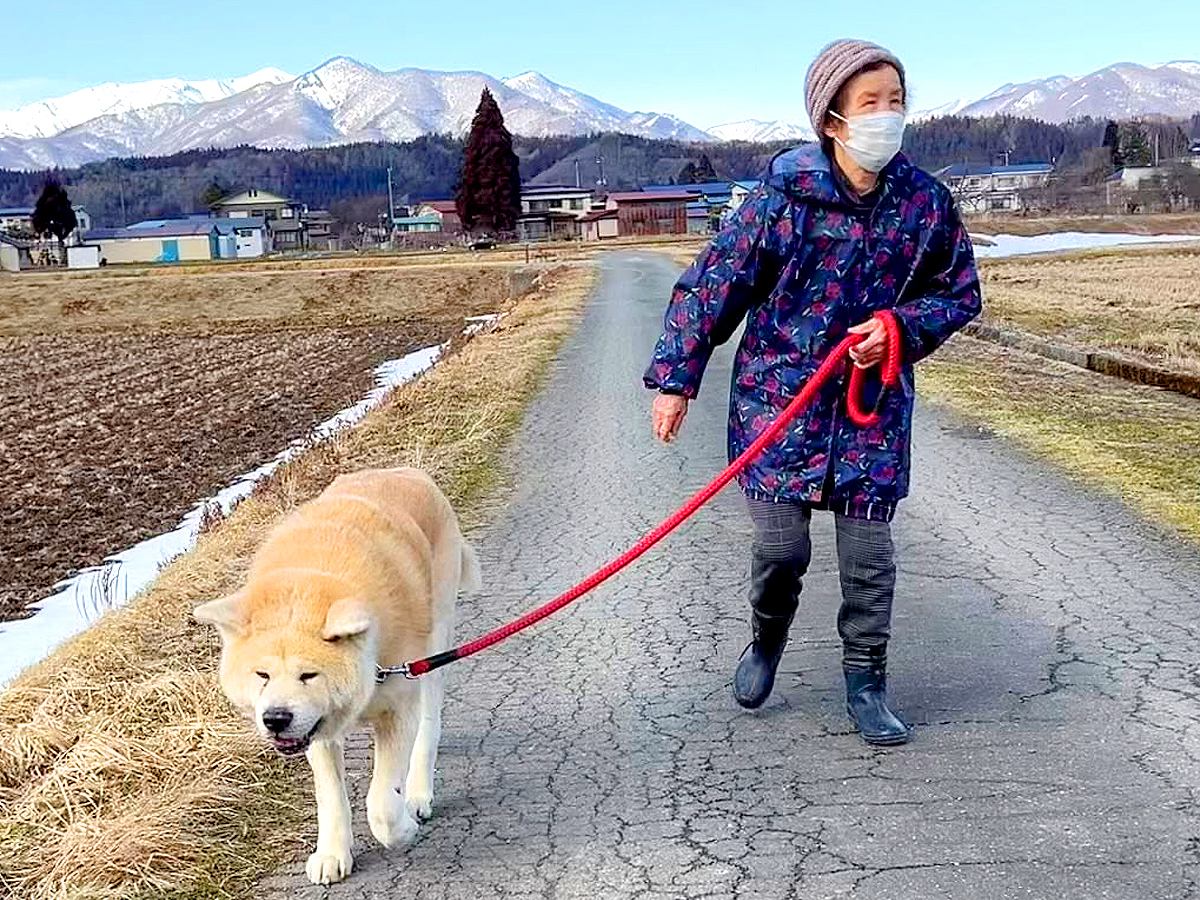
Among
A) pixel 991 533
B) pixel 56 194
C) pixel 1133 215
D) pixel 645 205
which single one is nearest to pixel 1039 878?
pixel 991 533

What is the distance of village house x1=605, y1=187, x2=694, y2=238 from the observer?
10356 cm

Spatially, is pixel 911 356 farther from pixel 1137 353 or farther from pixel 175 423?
pixel 175 423

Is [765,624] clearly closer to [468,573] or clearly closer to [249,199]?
[468,573]

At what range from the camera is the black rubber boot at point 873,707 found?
4.23 metres

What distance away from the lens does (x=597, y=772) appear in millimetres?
4223

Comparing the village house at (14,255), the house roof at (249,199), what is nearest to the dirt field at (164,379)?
the village house at (14,255)

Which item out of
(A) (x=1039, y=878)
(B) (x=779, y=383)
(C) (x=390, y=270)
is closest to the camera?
(A) (x=1039, y=878)

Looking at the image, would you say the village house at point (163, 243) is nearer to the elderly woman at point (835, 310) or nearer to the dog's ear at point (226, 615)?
the elderly woman at point (835, 310)

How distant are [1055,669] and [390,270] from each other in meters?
49.2

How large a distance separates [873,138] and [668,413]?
1065mm

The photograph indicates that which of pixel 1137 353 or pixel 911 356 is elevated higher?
pixel 911 356

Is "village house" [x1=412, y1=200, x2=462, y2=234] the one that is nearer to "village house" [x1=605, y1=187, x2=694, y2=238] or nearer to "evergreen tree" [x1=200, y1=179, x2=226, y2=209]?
"village house" [x1=605, y1=187, x2=694, y2=238]

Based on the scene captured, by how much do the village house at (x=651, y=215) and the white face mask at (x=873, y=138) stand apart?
100 meters

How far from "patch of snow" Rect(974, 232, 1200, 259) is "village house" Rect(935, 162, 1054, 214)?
4026cm
